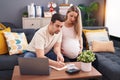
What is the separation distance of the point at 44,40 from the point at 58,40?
278 millimetres

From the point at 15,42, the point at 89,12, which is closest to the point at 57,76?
the point at 15,42

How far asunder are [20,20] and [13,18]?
0.18 m

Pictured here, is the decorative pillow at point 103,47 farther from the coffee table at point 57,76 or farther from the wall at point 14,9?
the wall at point 14,9

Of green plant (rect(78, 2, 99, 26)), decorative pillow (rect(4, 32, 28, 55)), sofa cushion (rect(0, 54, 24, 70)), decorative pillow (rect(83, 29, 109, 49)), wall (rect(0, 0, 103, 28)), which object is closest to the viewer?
sofa cushion (rect(0, 54, 24, 70))

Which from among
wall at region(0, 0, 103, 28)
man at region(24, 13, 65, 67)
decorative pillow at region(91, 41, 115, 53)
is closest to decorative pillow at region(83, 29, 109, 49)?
decorative pillow at region(91, 41, 115, 53)

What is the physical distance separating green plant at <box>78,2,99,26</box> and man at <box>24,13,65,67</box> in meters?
2.41

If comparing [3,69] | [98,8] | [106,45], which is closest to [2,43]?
[3,69]

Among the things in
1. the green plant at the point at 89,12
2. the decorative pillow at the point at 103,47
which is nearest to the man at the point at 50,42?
the decorative pillow at the point at 103,47

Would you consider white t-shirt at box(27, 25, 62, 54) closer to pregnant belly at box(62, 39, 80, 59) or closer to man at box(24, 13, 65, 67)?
man at box(24, 13, 65, 67)

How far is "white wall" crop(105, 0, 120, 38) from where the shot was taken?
3.84 metres

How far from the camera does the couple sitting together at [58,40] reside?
6.64ft

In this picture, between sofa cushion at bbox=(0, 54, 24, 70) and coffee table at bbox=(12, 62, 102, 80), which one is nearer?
coffee table at bbox=(12, 62, 102, 80)

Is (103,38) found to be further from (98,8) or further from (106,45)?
(98,8)

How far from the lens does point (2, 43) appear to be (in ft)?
9.66
